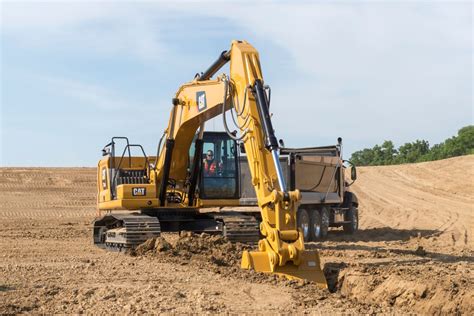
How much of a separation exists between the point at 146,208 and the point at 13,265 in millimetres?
4040

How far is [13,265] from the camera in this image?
13.7 metres

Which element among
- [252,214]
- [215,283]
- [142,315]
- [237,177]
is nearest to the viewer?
[142,315]

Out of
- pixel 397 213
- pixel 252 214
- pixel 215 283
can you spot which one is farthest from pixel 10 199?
pixel 215 283

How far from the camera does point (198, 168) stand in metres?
17.3

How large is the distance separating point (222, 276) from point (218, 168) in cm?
578

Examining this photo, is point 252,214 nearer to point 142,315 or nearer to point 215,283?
point 215,283

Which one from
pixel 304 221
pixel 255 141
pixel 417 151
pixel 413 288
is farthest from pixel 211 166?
pixel 417 151

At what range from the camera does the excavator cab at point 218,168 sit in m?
17.3

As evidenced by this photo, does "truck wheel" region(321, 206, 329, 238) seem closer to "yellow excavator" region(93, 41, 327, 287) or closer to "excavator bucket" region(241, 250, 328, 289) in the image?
"yellow excavator" region(93, 41, 327, 287)

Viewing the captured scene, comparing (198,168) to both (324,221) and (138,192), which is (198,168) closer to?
(138,192)

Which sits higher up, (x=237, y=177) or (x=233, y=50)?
(x=233, y=50)

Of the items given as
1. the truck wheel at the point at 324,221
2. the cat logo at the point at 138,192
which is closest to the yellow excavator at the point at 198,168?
the cat logo at the point at 138,192

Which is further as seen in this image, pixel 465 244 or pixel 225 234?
pixel 465 244

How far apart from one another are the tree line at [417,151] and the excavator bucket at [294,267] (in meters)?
56.6
